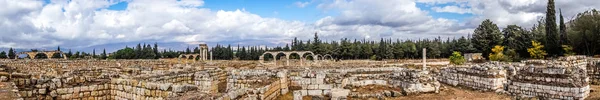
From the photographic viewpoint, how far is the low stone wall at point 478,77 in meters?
15.3

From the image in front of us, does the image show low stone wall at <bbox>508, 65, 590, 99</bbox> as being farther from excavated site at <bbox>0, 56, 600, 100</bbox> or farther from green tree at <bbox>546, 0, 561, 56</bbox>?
green tree at <bbox>546, 0, 561, 56</bbox>

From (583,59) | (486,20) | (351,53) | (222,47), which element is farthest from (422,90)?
→ (222,47)

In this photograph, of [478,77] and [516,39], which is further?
[516,39]

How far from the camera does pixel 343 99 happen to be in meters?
10.9

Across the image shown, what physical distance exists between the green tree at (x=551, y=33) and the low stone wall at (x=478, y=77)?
112 feet

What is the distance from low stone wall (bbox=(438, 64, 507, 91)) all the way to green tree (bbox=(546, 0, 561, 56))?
34154mm

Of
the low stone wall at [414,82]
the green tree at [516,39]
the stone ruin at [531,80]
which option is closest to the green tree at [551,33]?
the green tree at [516,39]

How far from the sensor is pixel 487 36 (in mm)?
61188

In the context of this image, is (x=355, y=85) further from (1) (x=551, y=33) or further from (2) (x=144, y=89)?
(1) (x=551, y=33)

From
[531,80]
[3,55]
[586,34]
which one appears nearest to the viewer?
[531,80]

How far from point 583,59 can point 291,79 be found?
19789 mm

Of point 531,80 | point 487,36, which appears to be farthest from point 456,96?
point 487,36

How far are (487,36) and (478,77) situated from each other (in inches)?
1967

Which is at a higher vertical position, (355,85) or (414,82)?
(414,82)
